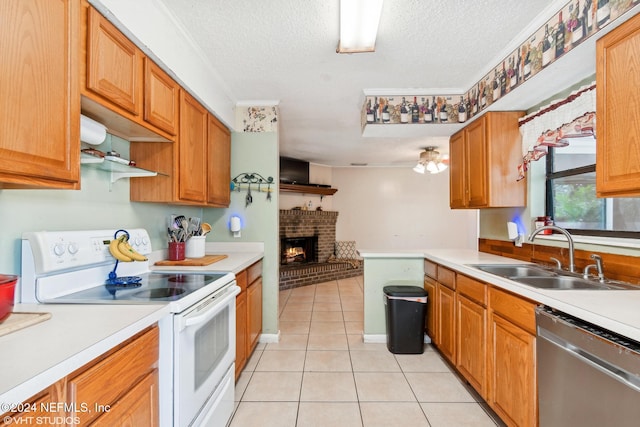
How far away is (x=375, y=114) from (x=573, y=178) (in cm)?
161

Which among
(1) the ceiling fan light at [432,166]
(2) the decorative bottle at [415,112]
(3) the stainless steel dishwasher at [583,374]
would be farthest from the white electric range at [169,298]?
(1) the ceiling fan light at [432,166]

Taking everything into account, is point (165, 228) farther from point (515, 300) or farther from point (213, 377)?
point (515, 300)

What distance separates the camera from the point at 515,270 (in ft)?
7.08

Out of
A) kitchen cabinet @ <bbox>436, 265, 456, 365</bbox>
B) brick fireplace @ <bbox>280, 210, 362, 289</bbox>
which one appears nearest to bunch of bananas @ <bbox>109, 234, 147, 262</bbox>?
kitchen cabinet @ <bbox>436, 265, 456, 365</bbox>

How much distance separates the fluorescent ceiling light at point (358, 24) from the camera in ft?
5.09

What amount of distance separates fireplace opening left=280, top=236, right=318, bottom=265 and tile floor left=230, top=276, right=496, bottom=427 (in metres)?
2.71

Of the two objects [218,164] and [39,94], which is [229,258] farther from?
[39,94]

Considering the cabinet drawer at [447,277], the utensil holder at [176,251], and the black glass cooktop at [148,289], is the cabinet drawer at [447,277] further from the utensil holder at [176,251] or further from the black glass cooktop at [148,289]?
the utensil holder at [176,251]

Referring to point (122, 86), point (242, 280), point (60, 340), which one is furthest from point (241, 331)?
point (122, 86)

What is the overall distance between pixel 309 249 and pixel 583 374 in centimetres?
542

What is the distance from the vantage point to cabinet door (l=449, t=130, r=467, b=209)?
2.94m

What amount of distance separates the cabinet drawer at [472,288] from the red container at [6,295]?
7.27ft

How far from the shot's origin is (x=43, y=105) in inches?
39.2

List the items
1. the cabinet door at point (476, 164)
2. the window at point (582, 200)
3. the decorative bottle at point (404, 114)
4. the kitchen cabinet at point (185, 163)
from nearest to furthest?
the window at point (582, 200)
the kitchen cabinet at point (185, 163)
the cabinet door at point (476, 164)
the decorative bottle at point (404, 114)
